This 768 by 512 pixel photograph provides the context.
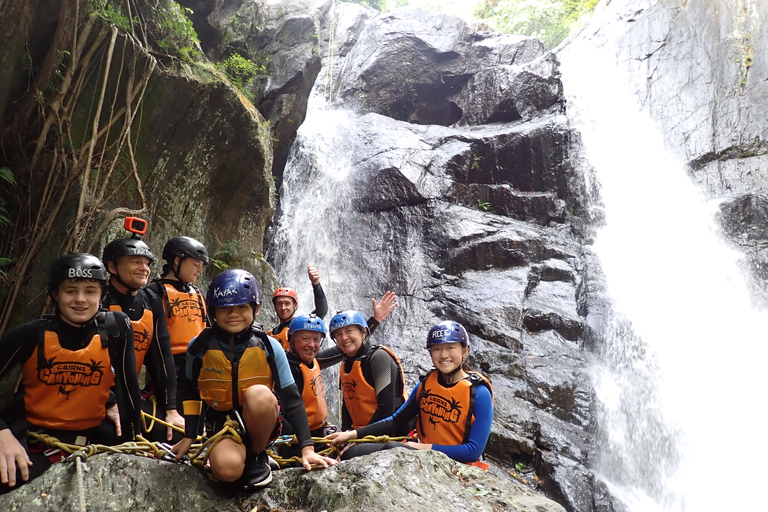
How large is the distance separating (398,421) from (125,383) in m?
1.99

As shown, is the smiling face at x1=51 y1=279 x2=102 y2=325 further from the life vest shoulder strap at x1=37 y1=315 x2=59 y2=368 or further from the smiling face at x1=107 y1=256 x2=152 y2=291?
the smiling face at x1=107 y1=256 x2=152 y2=291

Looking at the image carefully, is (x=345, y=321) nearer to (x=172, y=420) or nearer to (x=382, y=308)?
(x=382, y=308)

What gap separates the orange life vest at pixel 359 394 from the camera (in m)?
4.42

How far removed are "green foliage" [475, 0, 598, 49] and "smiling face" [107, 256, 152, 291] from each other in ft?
73.6

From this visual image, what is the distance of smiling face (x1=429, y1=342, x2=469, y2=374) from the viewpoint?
3.93 metres

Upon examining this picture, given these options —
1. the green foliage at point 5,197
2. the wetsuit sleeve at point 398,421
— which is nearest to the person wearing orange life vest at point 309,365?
the wetsuit sleeve at point 398,421

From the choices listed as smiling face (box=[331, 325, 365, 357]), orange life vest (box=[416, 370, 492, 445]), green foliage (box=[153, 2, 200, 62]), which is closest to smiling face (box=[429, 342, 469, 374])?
orange life vest (box=[416, 370, 492, 445])

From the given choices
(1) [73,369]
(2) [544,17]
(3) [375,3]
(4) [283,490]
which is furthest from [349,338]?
(3) [375,3]

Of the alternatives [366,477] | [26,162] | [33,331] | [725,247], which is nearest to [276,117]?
[26,162]

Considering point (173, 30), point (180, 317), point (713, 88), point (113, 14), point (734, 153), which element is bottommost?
point (180, 317)

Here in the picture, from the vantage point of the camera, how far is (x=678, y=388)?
933 centimetres

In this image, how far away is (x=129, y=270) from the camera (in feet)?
12.6

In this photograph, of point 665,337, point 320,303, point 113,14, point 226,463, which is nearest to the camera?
point 226,463

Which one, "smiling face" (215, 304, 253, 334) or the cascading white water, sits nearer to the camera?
"smiling face" (215, 304, 253, 334)
